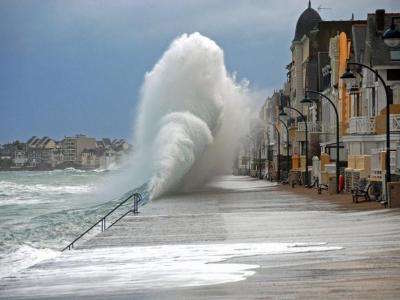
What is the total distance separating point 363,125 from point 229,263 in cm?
3078

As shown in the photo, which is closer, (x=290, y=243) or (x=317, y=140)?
(x=290, y=243)

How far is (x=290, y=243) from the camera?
1590 cm

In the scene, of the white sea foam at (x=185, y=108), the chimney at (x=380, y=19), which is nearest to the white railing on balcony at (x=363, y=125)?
the chimney at (x=380, y=19)

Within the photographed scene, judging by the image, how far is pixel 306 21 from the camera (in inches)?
3976

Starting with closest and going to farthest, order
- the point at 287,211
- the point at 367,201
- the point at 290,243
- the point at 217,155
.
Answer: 1. the point at 290,243
2. the point at 287,211
3. the point at 367,201
4. the point at 217,155

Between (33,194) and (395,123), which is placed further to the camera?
(33,194)

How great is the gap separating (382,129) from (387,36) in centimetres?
1840

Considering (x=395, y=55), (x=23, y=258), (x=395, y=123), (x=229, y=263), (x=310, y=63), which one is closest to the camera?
(x=229, y=263)

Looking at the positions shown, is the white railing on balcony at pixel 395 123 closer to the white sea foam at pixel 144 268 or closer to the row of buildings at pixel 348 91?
the row of buildings at pixel 348 91

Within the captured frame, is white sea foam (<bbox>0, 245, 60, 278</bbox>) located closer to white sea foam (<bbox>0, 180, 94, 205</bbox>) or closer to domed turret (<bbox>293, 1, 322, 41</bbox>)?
white sea foam (<bbox>0, 180, 94, 205</bbox>)

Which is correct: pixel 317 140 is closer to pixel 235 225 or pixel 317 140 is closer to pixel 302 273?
pixel 235 225

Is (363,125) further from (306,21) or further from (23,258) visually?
(306,21)

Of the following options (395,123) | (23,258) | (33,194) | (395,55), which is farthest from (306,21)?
(23,258)

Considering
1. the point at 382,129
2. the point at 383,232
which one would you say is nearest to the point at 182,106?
the point at 382,129
